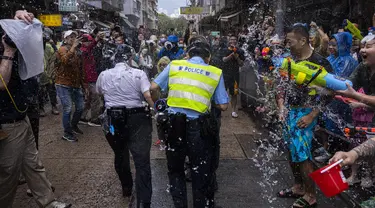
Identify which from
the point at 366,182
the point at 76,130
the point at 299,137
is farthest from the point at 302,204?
the point at 76,130

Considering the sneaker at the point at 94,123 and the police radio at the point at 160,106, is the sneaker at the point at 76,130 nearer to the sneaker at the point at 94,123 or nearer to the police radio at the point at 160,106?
the sneaker at the point at 94,123

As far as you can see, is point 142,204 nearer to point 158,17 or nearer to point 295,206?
point 295,206

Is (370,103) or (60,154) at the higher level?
(370,103)

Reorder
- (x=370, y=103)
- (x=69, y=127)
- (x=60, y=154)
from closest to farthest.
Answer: (x=370, y=103)
(x=60, y=154)
(x=69, y=127)

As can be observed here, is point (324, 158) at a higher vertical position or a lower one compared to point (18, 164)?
lower

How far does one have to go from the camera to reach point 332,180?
6.81 feet

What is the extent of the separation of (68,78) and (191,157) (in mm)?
4000

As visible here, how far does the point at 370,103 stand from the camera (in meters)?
2.85

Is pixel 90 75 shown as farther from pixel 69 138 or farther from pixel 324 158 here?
pixel 324 158

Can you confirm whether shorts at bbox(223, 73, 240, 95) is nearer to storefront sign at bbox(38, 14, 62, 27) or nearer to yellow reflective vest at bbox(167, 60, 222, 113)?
Answer: yellow reflective vest at bbox(167, 60, 222, 113)

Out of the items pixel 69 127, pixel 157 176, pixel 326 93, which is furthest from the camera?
pixel 69 127

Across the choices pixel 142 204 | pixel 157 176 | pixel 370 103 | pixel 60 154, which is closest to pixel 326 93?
pixel 370 103

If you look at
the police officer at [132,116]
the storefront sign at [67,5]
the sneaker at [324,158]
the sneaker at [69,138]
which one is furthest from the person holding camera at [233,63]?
the storefront sign at [67,5]

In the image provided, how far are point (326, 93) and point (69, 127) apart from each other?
4.99 meters
